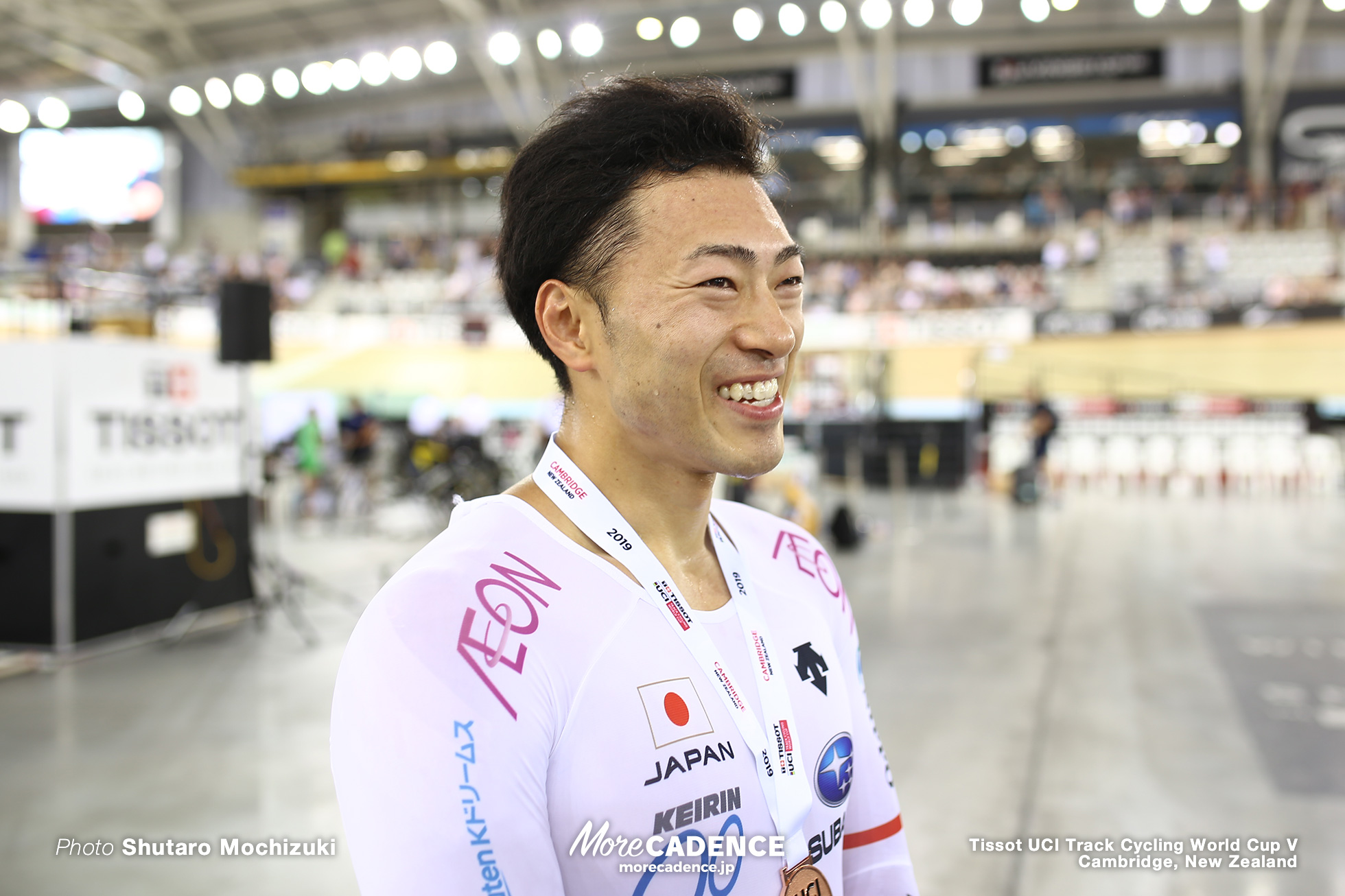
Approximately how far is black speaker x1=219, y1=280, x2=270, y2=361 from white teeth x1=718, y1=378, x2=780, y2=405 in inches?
201

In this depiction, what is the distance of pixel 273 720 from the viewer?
13.5 feet

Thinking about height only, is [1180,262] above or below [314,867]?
above

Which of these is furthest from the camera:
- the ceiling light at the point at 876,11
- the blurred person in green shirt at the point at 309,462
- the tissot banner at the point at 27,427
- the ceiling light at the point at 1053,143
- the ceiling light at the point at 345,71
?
the ceiling light at the point at 1053,143

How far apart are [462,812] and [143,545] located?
561 centimetres

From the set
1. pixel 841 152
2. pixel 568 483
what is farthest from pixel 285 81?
pixel 568 483

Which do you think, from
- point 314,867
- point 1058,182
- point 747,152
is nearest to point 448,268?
point 1058,182

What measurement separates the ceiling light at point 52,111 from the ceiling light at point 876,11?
67.0ft

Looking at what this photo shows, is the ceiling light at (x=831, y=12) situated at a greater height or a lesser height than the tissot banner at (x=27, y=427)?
greater

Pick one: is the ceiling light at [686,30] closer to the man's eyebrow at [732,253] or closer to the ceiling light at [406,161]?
the ceiling light at [406,161]

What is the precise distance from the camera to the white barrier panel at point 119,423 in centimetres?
500

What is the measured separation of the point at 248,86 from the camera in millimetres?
18828

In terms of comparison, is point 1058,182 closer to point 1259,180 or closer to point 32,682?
point 1259,180

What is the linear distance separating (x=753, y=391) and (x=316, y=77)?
20214mm

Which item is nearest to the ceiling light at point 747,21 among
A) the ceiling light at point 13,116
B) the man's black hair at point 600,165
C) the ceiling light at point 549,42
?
the ceiling light at point 549,42
